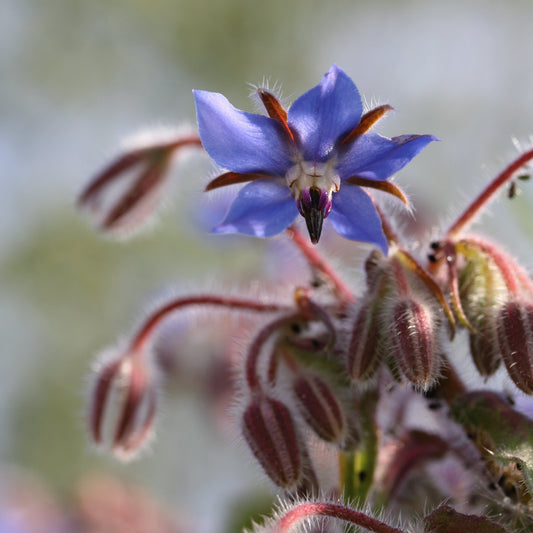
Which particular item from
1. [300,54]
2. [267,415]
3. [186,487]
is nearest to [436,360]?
[267,415]

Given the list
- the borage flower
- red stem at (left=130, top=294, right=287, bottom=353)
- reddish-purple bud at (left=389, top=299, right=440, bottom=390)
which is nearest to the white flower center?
the borage flower

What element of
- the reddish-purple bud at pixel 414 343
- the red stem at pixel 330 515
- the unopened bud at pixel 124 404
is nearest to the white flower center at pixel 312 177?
the reddish-purple bud at pixel 414 343

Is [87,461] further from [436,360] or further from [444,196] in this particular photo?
A: [436,360]

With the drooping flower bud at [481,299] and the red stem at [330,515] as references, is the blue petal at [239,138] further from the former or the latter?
the red stem at [330,515]

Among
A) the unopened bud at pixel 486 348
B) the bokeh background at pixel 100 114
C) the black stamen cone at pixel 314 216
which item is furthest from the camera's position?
the bokeh background at pixel 100 114

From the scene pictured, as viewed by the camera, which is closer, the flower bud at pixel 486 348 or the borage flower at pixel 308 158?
the borage flower at pixel 308 158

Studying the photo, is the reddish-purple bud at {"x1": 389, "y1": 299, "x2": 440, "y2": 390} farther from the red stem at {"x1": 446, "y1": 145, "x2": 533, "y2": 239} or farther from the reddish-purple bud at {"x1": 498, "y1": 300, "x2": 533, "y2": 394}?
the red stem at {"x1": 446, "y1": 145, "x2": 533, "y2": 239}

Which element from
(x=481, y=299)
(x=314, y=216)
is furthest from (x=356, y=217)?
(x=481, y=299)
